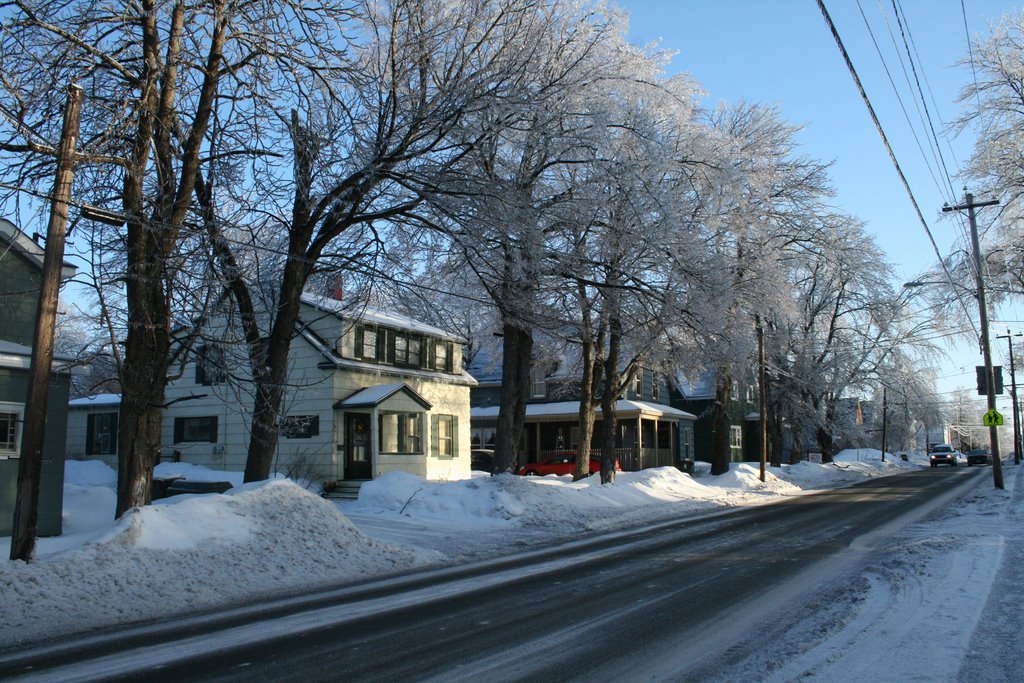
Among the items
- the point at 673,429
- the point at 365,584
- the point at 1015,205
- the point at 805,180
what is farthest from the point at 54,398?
the point at 673,429

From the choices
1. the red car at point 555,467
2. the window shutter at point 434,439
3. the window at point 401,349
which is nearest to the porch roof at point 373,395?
the window at point 401,349

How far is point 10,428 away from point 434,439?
16538 millimetres

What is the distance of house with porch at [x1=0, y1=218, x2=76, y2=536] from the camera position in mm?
13820

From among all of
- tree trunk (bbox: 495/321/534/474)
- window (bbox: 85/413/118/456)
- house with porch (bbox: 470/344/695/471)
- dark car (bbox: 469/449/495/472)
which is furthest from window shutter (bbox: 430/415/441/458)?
window (bbox: 85/413/118/456)

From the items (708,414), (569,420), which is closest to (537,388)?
(569,420)

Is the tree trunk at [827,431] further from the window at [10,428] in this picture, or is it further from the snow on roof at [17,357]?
the window at [10,428]

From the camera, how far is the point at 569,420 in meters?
41.9

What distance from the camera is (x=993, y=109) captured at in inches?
992

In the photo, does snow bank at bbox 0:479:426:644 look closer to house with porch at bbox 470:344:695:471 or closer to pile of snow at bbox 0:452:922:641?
pile of snow at bbox 0:452:922:641

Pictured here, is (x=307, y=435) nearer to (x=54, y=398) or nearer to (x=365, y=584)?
(x=54, y=398)

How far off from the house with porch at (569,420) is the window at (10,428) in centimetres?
2647

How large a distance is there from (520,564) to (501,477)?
732cm

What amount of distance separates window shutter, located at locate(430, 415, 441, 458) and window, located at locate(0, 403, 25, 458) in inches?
635

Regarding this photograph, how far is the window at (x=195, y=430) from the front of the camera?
90.6ft
